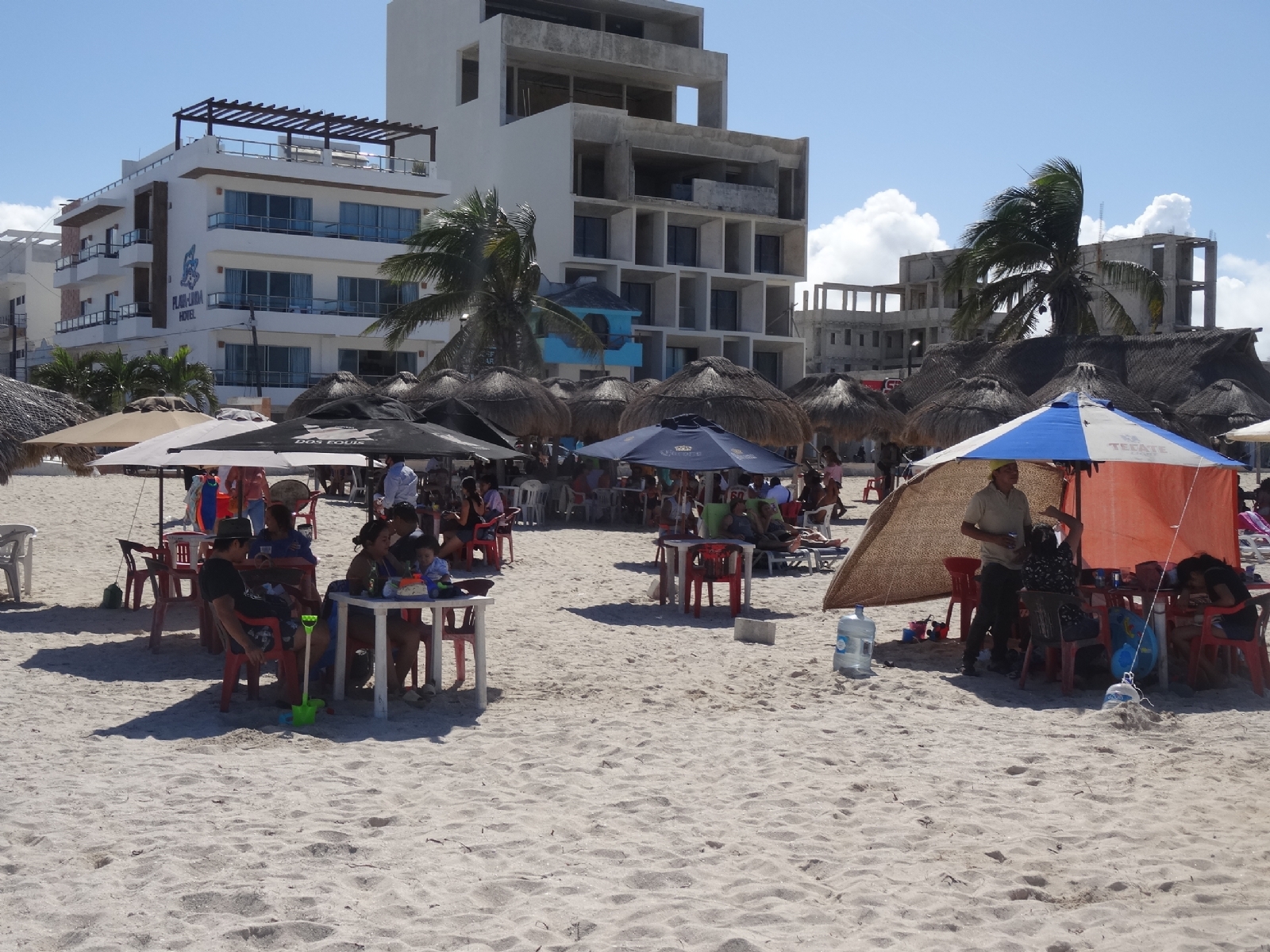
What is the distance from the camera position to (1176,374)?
28188 mm

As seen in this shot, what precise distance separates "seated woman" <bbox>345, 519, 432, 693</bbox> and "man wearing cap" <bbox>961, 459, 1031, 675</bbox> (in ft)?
11.9

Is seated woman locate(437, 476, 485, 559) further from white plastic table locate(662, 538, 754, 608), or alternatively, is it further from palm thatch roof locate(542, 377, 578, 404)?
palm thatch roof locate(542, 377, 578, 404)

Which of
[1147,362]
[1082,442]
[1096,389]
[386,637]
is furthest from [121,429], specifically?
[1147,362]

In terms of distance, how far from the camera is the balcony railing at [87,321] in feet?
148

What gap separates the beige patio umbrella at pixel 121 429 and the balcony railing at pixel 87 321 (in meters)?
37.0

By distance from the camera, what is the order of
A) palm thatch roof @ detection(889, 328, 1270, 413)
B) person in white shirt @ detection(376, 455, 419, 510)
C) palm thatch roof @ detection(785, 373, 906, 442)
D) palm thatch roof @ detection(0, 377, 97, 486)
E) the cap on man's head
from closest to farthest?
the cap on man's head < palm thatch roof @ detection(0, 377, 97, 486) < person in white shirt @ detection(376, 455, 419, 510) < palm thatch roof @ detection(785, 373, 906, 442) < palm thatch roof @ detection(889, 328, 1270, 413)

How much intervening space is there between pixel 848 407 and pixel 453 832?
1995cm

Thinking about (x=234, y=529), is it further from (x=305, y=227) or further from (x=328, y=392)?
(x=305, y=227)

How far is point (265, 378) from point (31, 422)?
2966cm

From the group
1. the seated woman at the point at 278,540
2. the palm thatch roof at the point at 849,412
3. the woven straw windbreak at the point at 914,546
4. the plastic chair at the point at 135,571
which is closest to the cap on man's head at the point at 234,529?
the seated woman at the point at 278,540

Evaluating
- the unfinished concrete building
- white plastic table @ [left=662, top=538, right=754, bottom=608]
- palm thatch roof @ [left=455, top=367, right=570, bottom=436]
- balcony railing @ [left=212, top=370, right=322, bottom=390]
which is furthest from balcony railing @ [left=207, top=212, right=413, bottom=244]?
white plastic table @ [left=662, top=538, right=754, bottom=608]

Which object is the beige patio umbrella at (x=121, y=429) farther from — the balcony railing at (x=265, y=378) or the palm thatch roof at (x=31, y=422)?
the balcony railing at (x=265, y=378)

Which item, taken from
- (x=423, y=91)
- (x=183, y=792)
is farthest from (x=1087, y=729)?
(x=423, y=91)

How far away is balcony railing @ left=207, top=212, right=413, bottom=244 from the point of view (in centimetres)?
3944
